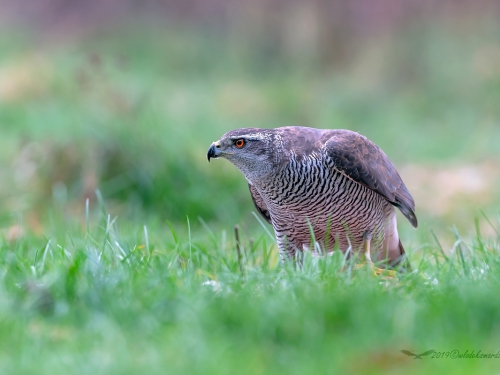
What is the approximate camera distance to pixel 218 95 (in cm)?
1513

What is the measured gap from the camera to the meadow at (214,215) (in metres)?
2.68

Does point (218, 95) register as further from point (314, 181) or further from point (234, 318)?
point (234, 318)

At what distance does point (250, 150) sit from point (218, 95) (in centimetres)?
1079

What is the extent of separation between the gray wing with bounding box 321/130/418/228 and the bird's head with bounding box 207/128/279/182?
14.9 inches

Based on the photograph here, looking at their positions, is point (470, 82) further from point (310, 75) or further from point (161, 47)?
point (161, 47)

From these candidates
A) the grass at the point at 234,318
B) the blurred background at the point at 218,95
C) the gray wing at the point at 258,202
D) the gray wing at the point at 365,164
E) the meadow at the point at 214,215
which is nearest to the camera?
the grass at the point at 234,318

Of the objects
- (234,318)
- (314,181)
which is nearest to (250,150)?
(314,181)

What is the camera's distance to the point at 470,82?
16469mm

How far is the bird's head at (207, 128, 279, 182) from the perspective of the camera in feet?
14.7

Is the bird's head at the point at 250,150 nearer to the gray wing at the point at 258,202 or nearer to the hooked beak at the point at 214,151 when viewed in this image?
the hooked beak at the point at 214,151

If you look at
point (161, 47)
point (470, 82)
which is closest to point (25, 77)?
point (161, 47)

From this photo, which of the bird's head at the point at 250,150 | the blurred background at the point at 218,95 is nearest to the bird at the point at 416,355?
the bird's head at the point at 250,150

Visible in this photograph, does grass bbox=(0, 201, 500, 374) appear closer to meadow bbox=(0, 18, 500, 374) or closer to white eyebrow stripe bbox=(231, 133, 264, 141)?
meadow bbox=(0, 18, 500, 374)

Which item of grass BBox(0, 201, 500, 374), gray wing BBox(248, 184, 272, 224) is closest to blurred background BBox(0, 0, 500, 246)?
gray wing BBox(248, 184, 272, 224)
